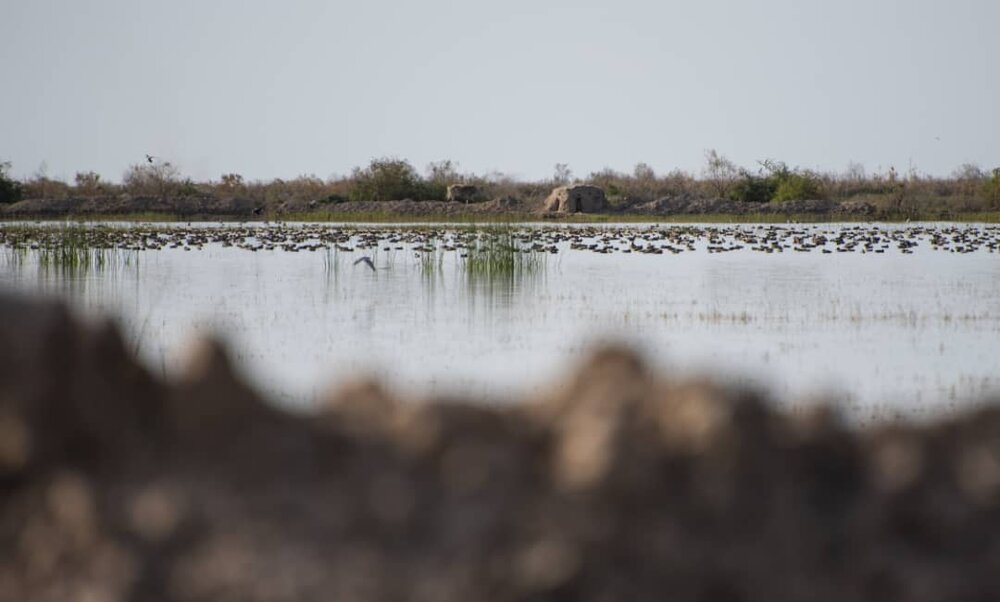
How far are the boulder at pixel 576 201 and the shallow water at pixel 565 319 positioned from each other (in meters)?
28.1

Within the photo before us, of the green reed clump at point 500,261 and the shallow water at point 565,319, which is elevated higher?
the green reed clump at point 500,261

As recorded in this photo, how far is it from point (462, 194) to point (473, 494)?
54106 mm

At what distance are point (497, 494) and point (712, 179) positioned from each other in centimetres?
6103

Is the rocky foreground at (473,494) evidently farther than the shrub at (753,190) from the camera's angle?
No

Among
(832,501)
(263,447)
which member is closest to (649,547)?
(832,501)

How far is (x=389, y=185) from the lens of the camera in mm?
57062

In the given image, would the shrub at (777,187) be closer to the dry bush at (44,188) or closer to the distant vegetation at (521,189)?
the distant vegetation at (521,189)

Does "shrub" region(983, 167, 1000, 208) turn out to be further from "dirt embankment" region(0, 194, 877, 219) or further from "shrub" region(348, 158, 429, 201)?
"shrub" region(348, 158, 429, 201)

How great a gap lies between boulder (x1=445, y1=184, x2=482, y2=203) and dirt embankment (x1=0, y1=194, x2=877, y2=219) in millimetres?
1986

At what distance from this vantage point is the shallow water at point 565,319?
8711 mm

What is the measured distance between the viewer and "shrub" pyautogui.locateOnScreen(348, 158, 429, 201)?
2226 inches

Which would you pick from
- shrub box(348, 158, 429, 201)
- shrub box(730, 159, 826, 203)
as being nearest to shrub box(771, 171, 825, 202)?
shrub box(730, 159, 826, 203)

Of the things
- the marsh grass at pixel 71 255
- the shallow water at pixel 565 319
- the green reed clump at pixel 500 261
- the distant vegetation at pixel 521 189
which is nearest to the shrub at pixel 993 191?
the distant vegetation at pixel 521 189

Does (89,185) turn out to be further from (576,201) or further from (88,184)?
(576,201)
